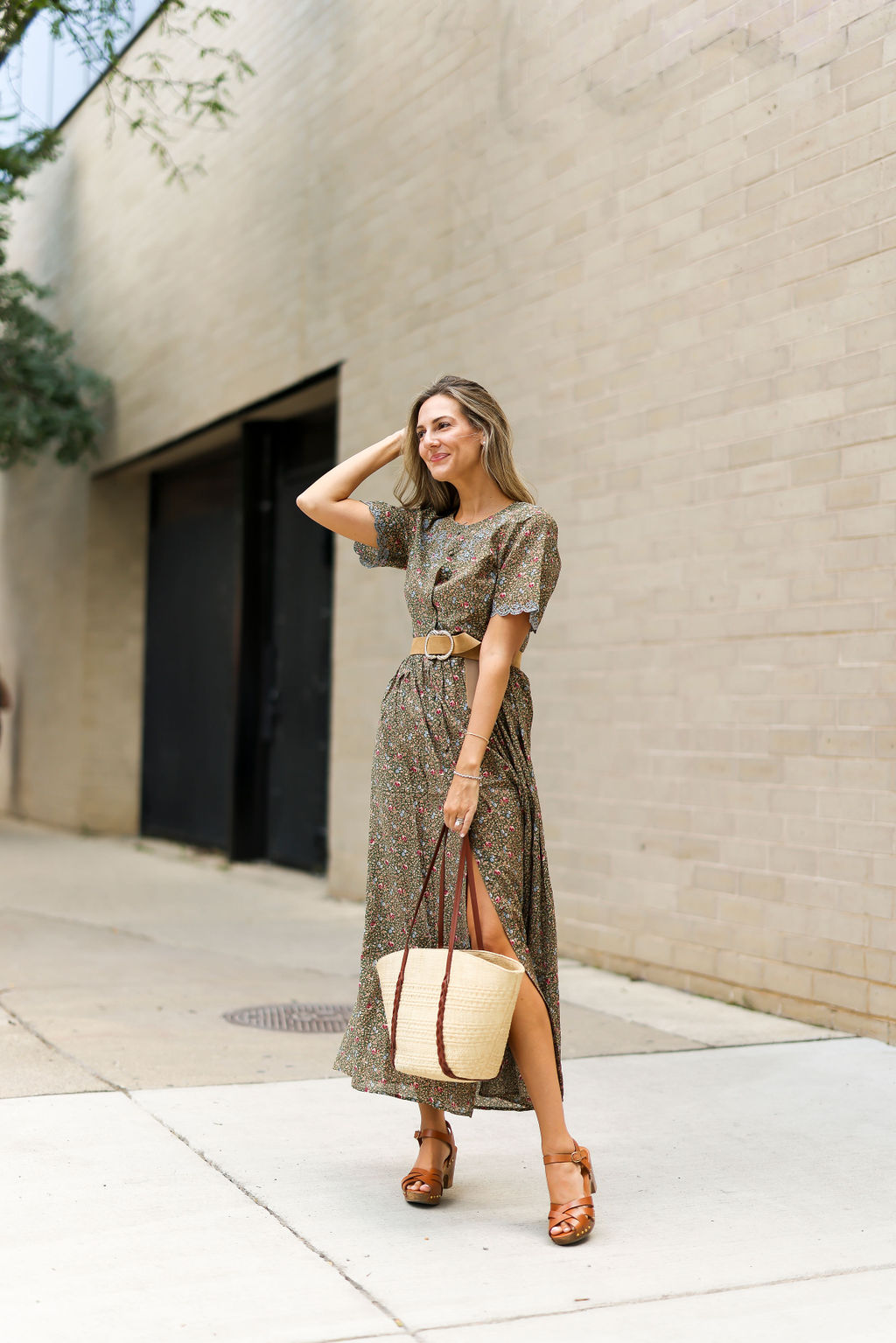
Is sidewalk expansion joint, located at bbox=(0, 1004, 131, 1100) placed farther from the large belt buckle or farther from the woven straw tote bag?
the large belt buckle

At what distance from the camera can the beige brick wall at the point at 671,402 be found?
17.5ft

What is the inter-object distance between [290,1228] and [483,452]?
1.89m

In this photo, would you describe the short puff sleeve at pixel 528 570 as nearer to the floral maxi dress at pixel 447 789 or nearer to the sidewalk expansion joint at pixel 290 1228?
the floral maxi dress at pixel 447 789

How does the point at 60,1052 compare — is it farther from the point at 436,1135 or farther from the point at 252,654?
the point at 252,654

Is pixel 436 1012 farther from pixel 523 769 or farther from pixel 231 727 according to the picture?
pixel 231 727

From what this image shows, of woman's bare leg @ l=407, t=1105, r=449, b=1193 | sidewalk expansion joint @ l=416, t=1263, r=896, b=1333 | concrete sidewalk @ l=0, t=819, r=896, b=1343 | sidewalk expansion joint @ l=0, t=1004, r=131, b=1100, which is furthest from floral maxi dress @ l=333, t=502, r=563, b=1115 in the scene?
sidewalk expansion joint @ l=0, t=1004, r=131, b=1100

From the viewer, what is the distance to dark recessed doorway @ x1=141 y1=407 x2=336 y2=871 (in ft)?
35.6

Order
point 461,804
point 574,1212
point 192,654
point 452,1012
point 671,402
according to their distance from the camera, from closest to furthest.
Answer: point 452,1012, point 574,1212, point 461,804, point 671,402, point 192,654

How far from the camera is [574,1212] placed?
3.12 meters

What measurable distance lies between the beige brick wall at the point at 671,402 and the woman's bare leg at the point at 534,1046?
2.28 meters

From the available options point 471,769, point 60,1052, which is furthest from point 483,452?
point 60,1052

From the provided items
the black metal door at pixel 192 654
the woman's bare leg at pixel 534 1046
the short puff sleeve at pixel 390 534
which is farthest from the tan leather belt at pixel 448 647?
the black metal door at pixel 192 654

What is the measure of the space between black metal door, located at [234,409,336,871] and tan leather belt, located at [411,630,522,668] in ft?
23.7

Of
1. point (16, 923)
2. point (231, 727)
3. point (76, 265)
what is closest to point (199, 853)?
point (231, 727)
